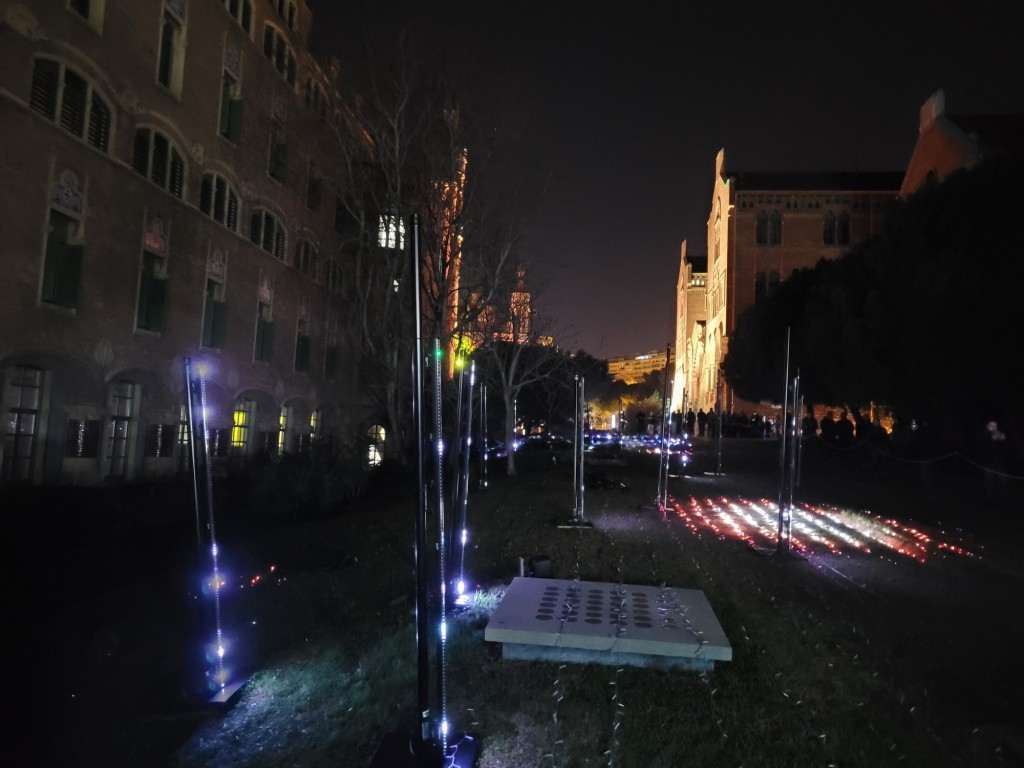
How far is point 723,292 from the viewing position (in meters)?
66.0

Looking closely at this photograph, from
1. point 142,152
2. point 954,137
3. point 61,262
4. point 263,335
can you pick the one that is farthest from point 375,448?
point 954,137

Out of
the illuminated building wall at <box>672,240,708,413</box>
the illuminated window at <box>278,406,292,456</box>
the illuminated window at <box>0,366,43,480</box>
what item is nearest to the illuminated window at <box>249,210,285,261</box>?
the illuminated window at <box>278,406,292,456</box>

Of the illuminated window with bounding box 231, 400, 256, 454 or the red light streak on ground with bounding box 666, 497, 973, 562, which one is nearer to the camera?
the red light streak on ground with bounding box 666, 497, 973, 562

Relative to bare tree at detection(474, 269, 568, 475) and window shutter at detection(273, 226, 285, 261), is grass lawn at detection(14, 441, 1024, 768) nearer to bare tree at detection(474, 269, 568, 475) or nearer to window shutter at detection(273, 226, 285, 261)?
bare tree at detection(474, 269, 568, 475)

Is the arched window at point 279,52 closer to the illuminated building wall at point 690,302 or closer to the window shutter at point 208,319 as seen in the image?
the window shutter at point 208,319

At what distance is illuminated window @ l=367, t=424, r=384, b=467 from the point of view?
813 inches

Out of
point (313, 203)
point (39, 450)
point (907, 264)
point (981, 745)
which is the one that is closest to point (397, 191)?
point (313, 203)

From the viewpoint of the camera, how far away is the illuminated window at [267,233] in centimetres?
2323

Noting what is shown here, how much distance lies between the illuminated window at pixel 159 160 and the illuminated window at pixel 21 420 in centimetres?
543

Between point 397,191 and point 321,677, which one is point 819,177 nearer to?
point 397,191

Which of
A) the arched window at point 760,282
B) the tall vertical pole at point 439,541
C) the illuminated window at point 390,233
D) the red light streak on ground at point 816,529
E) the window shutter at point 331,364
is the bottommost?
the red light streak on ground at point 816,529

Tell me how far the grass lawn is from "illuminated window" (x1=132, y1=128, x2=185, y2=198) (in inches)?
397

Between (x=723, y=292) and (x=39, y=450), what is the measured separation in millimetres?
59433

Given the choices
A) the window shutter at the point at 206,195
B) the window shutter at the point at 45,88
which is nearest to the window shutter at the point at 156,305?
the window shutter at the point at 206,195
